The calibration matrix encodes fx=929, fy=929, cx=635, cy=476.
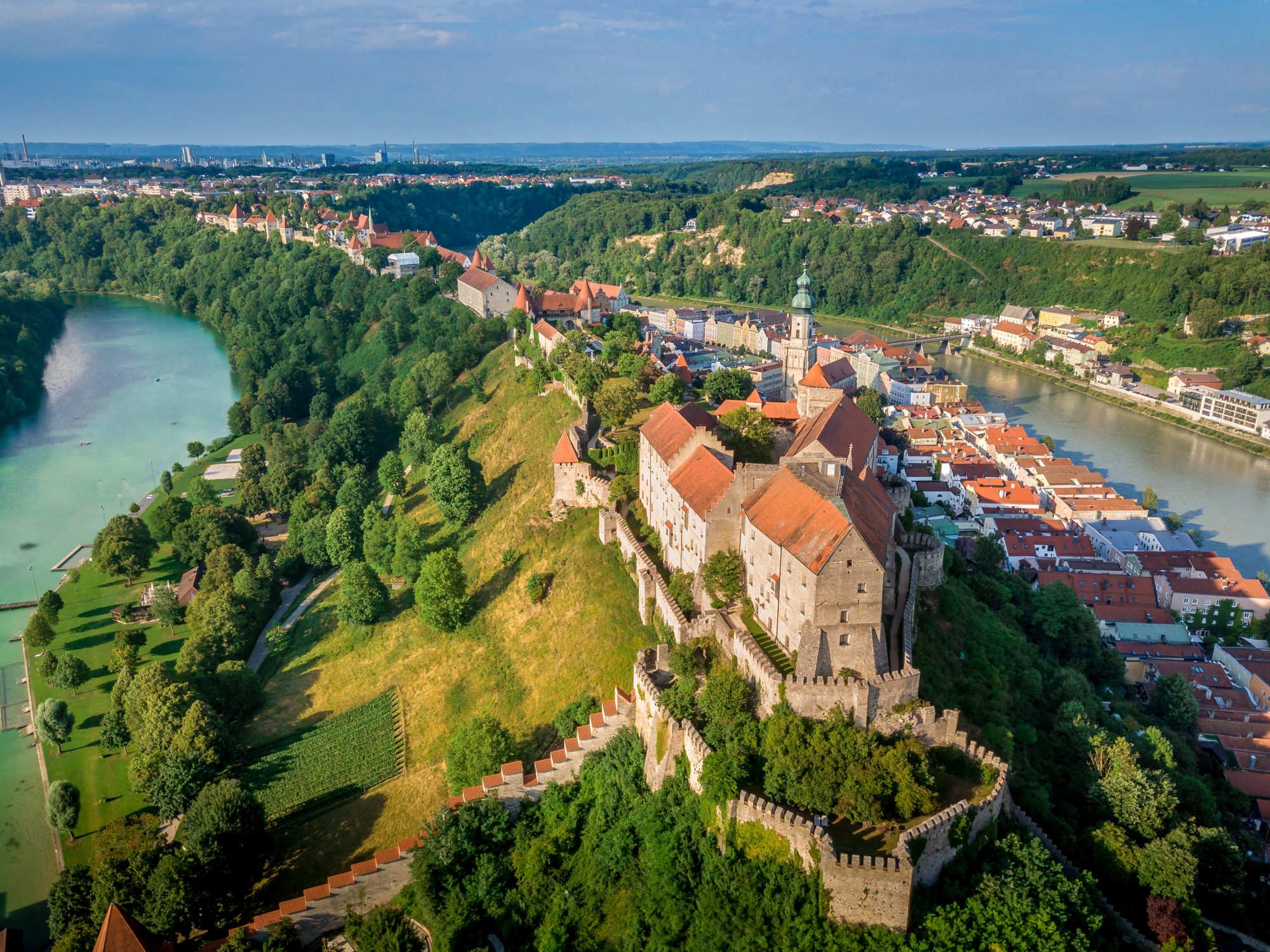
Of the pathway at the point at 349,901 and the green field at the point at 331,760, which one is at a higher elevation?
the pathway at the point at 349,901

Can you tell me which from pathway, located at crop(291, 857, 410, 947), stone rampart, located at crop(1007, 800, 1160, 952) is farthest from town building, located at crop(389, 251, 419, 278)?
stone rampart, located at crop(1007, 800, 1160, 952)

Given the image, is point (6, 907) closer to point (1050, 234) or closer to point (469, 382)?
point (469, 382)

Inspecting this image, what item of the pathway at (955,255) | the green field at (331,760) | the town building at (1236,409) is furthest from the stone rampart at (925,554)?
the pathway at (955,255)

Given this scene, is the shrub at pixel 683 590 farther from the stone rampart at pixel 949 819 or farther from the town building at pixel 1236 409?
the town building at pixel 1236 409

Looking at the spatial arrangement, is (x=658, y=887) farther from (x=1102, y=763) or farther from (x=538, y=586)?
(x=1102, y=763)

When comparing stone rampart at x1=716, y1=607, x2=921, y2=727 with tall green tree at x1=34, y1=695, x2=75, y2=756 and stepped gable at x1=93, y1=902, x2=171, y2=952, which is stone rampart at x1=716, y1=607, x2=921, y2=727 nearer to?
stepped gable at x1=93, y1=902, x2=171, y2=952

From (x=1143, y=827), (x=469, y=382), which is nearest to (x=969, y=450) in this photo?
(x=469, y=382)

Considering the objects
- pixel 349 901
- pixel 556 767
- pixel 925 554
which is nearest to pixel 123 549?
pixel 349 901
